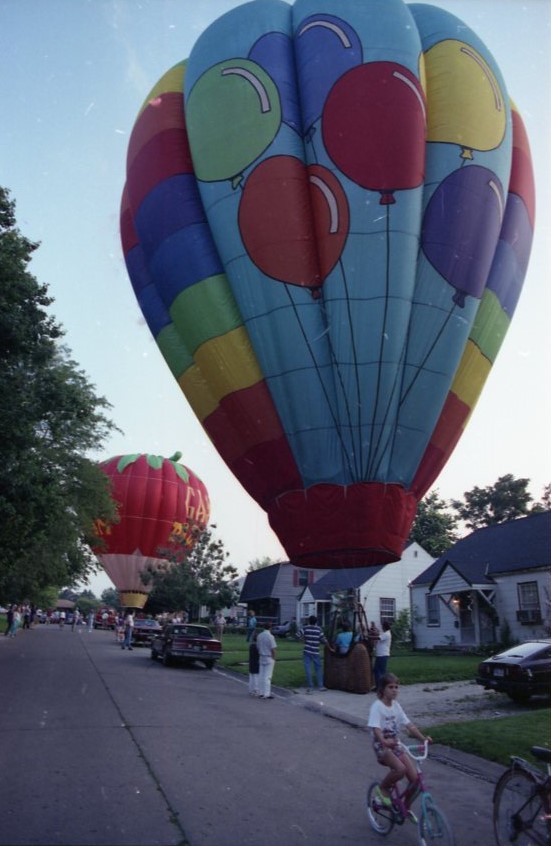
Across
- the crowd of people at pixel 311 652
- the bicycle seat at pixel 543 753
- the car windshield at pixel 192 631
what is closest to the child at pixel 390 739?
the bicycle seat at pixel 543 753

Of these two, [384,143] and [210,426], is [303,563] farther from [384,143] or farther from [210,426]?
[384,143]

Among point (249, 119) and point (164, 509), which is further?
point (164, 509)

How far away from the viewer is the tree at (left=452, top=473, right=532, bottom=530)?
205 ft

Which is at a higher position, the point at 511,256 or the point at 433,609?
the point at 511,256

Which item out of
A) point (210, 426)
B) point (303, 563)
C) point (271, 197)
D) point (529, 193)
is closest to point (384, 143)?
point (271, 197)

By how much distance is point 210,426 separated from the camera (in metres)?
13.7

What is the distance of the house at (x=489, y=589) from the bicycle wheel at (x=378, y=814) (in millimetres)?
20000

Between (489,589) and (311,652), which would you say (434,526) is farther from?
(311,652)

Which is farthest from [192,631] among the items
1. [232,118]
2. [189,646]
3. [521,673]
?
[232,118]

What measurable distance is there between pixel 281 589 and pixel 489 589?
32.1m

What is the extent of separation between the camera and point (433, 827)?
478 centimetres

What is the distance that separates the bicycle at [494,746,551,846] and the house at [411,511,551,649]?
66.5 ft

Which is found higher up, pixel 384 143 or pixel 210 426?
pixel 384 143

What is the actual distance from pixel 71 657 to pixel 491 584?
54.1 ft
